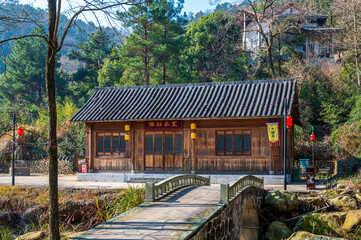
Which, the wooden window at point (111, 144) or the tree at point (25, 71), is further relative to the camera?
the tree at point (25, 71)

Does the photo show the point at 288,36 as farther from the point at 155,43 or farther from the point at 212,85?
the point at 212,85

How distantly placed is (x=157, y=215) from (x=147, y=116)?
11332 millimetres

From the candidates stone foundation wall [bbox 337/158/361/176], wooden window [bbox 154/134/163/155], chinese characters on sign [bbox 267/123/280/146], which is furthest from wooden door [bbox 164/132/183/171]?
stone foundation wall [bbox 337/158/361/176]

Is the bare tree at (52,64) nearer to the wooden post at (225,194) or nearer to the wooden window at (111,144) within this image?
the wooden post at (225,194)

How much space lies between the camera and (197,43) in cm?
3794

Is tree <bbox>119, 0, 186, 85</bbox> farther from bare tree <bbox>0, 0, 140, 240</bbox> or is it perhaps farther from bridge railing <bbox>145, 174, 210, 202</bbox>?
bare tree <bbox>0, 0, 140, 240</bbox>

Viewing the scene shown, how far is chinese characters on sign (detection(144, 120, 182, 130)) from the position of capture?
20812 mm

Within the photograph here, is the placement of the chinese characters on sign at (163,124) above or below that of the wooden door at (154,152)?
above

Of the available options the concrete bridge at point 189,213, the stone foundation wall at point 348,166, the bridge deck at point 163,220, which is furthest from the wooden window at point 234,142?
the bridge deck at point 163,220

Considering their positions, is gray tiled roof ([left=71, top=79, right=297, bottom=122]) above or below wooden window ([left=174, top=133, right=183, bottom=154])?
above

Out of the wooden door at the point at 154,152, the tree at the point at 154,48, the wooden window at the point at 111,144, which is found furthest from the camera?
the tree at the point at 154,48

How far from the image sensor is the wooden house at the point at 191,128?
19.7 metres

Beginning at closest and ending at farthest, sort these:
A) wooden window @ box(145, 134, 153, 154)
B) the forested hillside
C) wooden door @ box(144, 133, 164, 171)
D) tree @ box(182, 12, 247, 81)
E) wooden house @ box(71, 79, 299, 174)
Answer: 1. wooden house @ box(71, 79, 299, 174)
2. wooden door @ box(144, 133, 164, 171)
3. wooden window @ box(145, 134, 153, 154)
4. the forested hillside
5. tree @ box(182, 12, 247, 81)

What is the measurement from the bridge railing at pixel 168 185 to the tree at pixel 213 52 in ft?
72.7
